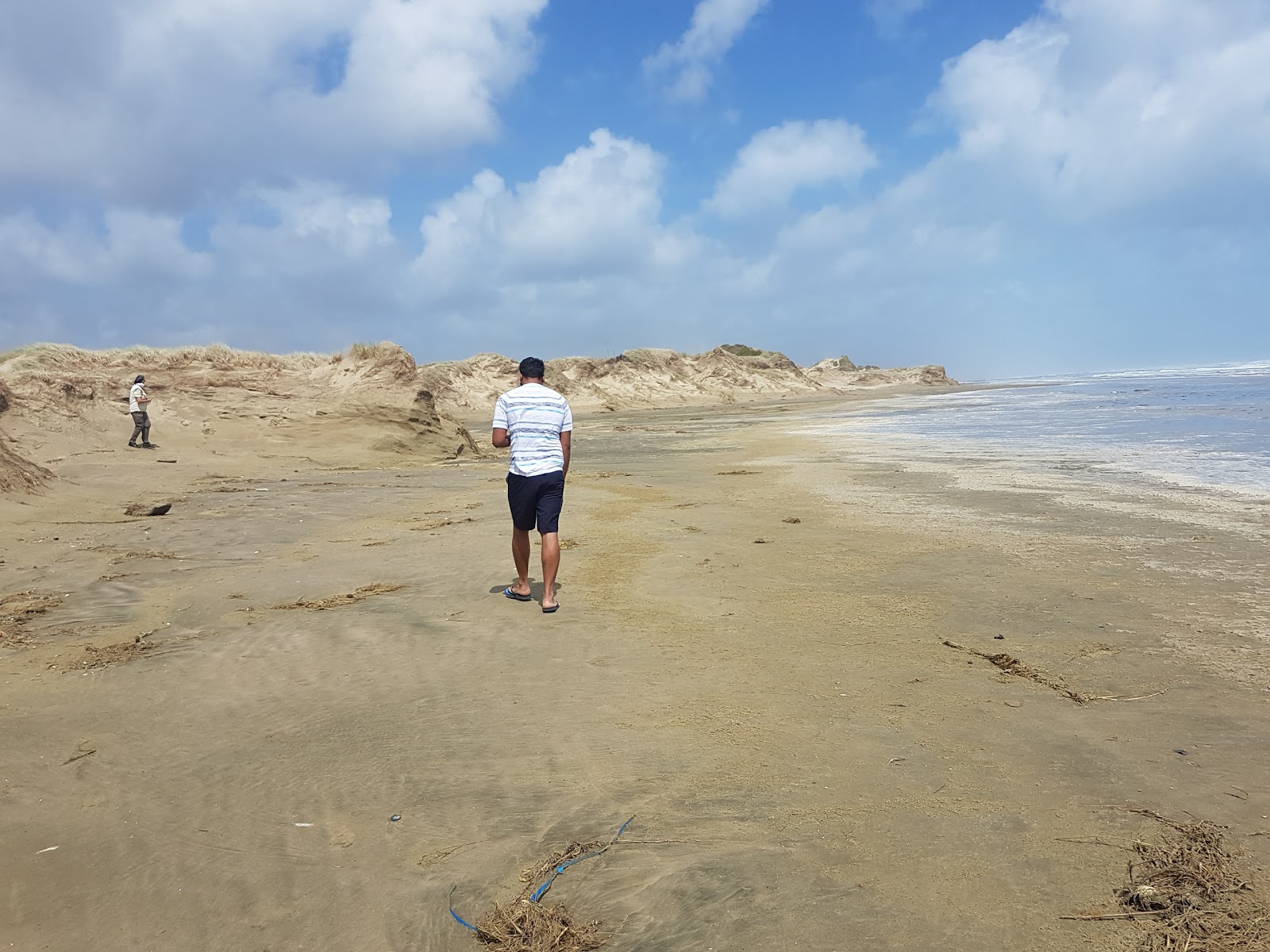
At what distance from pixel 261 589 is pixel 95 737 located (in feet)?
8.19

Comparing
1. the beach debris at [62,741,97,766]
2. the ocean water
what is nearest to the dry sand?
the beach debris at [62,741,97,766]

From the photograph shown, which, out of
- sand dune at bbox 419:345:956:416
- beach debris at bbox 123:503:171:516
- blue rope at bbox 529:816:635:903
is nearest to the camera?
blue rope at bbox 529:816:635:903

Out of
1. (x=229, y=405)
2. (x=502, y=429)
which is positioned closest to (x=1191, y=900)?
(x=502, y=429)

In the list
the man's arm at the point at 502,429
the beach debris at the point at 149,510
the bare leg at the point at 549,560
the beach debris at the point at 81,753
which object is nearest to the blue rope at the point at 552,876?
the beach debris at the point at 81,753

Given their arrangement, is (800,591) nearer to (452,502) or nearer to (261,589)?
(261,589)

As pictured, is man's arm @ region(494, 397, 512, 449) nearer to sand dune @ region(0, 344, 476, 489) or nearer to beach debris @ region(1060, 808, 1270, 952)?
beach debris @ region(1060, 808, 1270, 952)

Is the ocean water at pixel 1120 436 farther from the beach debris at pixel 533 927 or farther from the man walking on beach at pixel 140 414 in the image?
the man walking on beach at pixel 140 414

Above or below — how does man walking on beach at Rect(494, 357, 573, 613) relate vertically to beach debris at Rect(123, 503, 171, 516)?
above

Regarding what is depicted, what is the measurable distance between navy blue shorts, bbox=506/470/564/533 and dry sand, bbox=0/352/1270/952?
59 cm

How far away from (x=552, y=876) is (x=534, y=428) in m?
3.70

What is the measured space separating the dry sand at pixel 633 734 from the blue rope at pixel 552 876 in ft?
0.11

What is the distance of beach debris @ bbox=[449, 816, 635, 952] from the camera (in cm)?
212

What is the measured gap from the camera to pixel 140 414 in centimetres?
1558

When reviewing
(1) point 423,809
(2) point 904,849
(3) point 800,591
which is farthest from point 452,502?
(2) point 904,849
